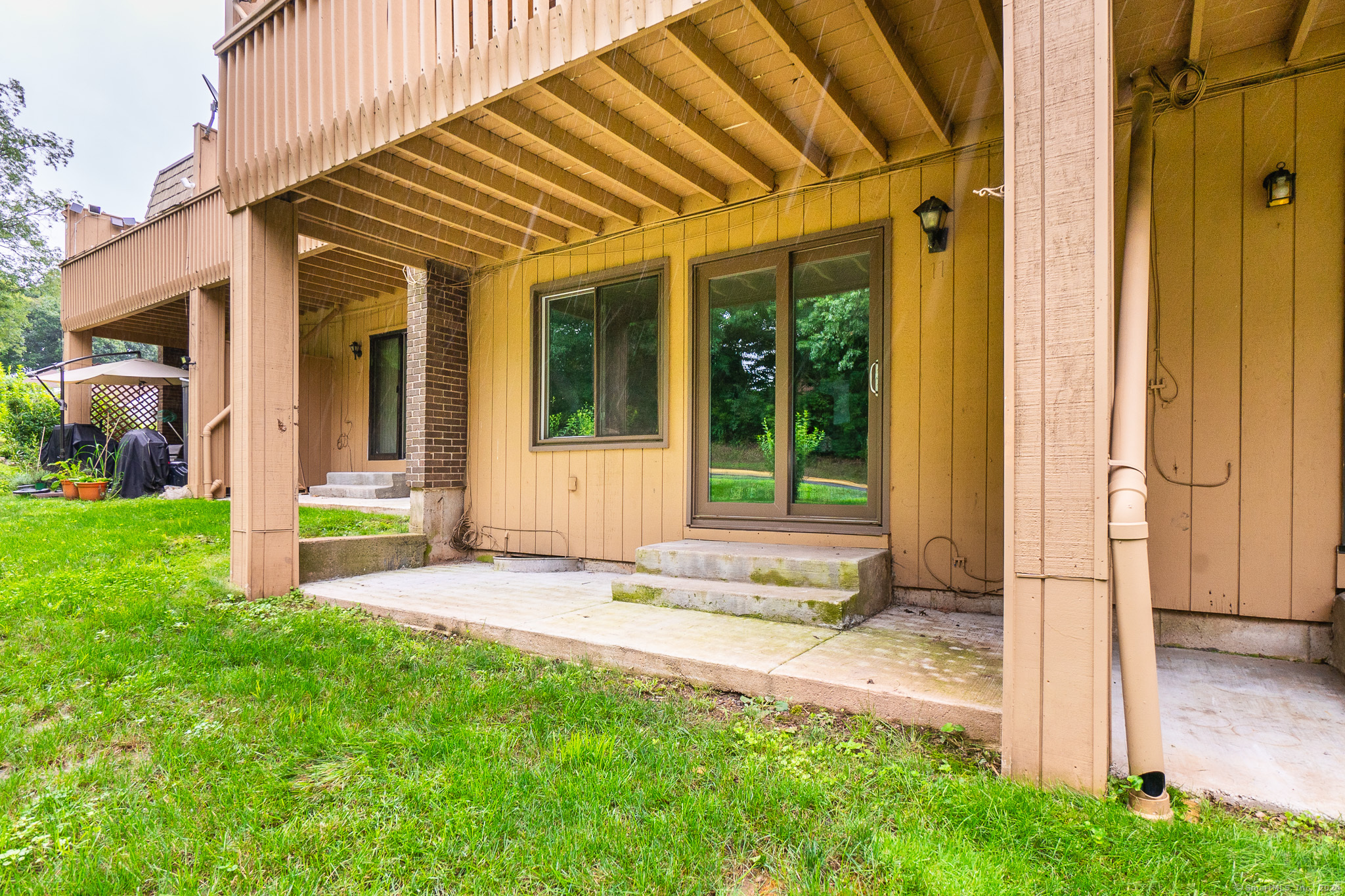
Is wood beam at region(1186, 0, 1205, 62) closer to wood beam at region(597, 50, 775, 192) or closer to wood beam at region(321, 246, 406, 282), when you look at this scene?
wood beam at region(597, 50, 775, 192)

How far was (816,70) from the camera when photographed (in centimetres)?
304

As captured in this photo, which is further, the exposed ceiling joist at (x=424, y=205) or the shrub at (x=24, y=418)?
the shrub at (x=24, y=418)

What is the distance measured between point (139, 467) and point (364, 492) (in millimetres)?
3650

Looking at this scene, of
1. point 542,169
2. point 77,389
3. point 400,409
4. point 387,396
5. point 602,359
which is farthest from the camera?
point 77,389

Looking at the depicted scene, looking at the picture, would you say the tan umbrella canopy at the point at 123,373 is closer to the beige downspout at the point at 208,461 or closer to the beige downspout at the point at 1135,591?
the beige downspout at the point at 208,461

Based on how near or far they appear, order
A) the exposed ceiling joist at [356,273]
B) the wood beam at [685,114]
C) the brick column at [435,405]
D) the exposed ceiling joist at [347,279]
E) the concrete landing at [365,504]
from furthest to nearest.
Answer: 1. the exposed ceiling joist at [347,279]
2. the exposed ceiling joist at [356,273]
3. the concrete landing at [365,504]
4. the brick column at [435,405]
5. the wood beam at [685,114]

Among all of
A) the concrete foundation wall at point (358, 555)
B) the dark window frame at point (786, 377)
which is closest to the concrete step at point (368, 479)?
the concrete foundation wall at point (358, 555)

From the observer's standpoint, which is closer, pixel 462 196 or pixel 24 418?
pixel 462 196

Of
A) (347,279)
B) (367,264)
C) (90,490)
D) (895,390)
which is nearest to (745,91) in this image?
(895,390)

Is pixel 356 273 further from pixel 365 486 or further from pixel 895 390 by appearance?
pixel 895 390

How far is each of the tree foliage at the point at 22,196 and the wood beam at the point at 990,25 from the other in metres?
18.1

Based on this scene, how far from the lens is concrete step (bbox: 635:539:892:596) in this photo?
11.0 ft

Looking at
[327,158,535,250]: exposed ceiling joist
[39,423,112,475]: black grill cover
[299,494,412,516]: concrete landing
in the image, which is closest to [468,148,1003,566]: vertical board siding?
[327,158,535,250]: exposed ceiling joist

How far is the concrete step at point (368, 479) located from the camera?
7.29m
